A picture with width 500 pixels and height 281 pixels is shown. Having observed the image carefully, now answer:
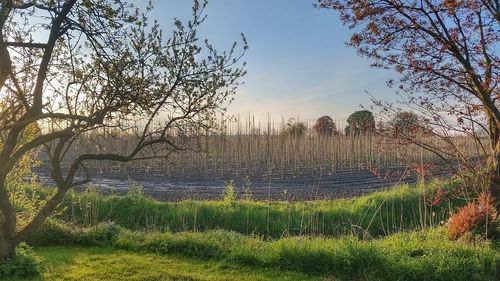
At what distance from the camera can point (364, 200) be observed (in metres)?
10.9

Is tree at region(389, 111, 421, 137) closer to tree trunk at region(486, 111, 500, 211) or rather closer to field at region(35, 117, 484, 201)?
tree trunk at region(486, 111, 500, 211)

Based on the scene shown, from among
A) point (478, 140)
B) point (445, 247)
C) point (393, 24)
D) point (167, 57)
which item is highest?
point (393, 24)

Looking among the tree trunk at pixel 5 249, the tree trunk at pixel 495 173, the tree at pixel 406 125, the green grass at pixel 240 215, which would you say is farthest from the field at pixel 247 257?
the green grass at pixel 240 215

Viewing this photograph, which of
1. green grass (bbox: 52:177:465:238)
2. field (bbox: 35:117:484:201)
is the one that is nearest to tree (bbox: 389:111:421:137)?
green grass (bbox: 52:177:465:238)

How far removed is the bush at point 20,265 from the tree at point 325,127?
17684 mm

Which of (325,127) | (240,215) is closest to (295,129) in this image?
(325,127)

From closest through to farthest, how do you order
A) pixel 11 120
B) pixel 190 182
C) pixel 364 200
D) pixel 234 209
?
pixel 11 120 < pixel 234 209 < pixel 364 200 < pixel 190 182

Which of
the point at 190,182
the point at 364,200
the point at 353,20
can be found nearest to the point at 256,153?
the point at 190,182

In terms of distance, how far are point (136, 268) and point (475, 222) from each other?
4.70m

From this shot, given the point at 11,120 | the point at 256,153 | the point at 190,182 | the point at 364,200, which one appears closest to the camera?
the point at 11,120

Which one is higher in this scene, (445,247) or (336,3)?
(336,3)

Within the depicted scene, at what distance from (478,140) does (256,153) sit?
528 inches

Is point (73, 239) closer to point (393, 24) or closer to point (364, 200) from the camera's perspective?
point (393, 24)

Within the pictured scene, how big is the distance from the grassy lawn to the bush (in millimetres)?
112
